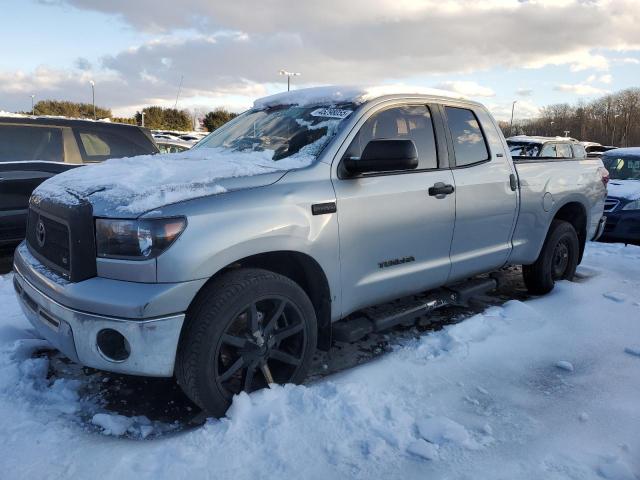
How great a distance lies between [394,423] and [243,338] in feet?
2.95

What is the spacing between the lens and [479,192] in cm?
396

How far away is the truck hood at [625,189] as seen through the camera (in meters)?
8.04

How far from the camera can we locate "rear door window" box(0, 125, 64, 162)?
5.68 m

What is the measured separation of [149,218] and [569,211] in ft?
14.8

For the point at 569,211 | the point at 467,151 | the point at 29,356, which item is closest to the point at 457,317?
the point at 467,151

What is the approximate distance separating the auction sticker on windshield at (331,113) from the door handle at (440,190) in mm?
796

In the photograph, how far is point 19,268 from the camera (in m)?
3.08

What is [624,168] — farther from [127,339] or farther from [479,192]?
[127,339]

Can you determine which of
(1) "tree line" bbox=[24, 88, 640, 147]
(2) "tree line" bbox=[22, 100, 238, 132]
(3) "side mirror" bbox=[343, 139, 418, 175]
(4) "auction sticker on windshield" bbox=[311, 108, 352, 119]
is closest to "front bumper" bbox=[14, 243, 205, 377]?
(3) "side mirror" bbox=[343, 139, 418, 175]

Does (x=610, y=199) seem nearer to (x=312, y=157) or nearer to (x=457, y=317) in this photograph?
(x=457, y=317)

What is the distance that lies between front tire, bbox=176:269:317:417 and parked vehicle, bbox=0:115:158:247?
4.15 m

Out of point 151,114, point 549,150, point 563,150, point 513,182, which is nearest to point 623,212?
point 549,150

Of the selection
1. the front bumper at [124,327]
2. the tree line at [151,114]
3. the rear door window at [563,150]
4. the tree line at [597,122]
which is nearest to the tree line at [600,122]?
the tree line at [597,122]

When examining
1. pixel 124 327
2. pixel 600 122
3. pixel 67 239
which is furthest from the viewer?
pixel 600 122
